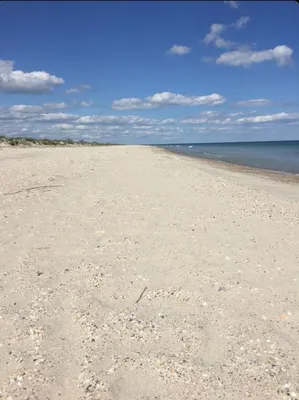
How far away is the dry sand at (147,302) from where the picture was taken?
3.30 metres

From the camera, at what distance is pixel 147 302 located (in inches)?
182

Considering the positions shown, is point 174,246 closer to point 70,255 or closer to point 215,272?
point 215,272

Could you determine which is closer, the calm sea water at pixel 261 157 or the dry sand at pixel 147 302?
the dry sand at pixel 147 302

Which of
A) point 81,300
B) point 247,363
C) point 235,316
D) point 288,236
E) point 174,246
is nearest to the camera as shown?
point 247,363

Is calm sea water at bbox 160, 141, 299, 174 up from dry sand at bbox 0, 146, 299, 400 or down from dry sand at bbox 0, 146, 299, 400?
down

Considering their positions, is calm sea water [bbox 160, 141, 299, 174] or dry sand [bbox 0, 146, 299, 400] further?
calm sea water [bbox 160, 141, 299, 174]

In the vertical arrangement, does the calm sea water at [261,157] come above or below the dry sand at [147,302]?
below

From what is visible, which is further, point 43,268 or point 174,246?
point 174,246

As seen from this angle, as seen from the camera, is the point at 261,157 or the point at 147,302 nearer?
the point at 147,302

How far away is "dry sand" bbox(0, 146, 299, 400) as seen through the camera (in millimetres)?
3297

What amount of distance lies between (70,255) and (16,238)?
1.32m

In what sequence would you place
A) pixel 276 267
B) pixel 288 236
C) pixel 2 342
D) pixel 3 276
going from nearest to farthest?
pixel 2 342 → pixel 3 276 → pixel 276 267 → pixel 288 236

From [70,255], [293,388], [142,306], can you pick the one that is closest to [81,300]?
[142,306]

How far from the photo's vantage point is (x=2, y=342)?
3.78m
